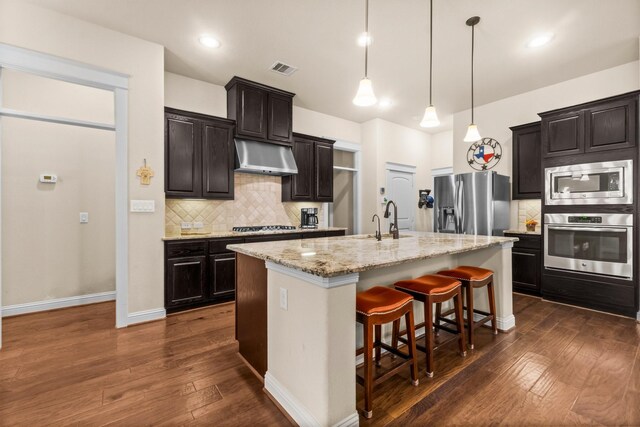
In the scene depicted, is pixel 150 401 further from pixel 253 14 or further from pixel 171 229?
pixel 253 14

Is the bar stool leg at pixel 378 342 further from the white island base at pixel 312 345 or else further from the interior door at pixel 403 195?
the interior door at pixel 403 195

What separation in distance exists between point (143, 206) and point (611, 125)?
17.5 feet

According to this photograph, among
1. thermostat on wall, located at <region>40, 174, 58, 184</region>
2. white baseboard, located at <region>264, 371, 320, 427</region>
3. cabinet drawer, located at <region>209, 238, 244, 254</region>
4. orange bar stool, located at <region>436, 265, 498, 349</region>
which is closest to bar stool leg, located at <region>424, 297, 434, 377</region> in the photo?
orange bar stool, located at <region>436, 265, 498, 349</region>

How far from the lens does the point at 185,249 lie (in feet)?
11.3

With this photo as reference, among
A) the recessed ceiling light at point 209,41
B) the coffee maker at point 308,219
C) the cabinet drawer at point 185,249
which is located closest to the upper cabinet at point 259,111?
the recessed ceiling light at point 209,41

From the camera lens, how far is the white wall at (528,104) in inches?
151

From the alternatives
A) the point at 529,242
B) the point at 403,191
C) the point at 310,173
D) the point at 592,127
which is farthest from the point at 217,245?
the point at 592,127

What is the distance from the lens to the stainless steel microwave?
10.8 feet

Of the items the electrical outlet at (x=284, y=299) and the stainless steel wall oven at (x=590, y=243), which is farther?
the stainless steel wall oven at (x=590, y=243)

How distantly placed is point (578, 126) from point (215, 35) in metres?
4.39

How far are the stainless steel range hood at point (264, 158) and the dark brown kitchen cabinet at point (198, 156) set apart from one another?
0.15 m

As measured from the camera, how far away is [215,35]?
3.15m

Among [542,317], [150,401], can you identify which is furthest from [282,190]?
[542,317]

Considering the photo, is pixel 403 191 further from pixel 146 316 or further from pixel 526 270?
pixel 146 316
